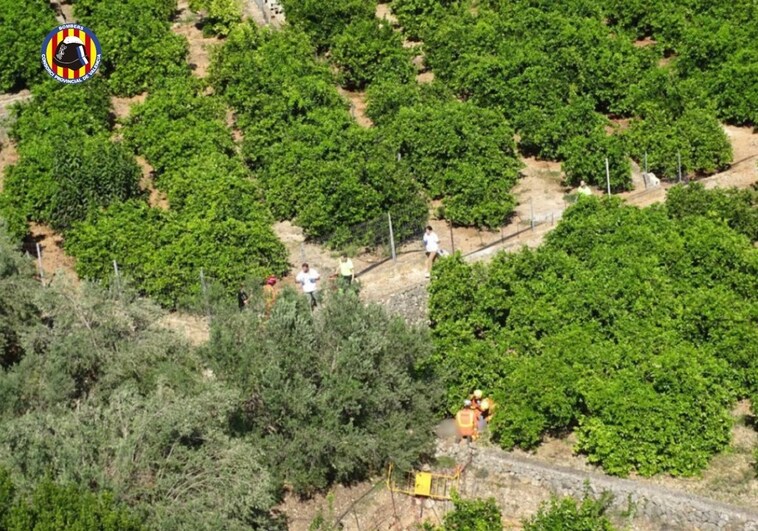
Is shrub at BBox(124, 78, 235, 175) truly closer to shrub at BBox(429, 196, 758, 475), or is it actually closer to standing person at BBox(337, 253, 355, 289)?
standing person at BBox(337, 253, 355, 289)

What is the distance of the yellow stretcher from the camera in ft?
91.0

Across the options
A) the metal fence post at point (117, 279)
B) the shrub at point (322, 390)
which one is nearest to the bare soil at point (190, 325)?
the metal fence post at point (117, 279)

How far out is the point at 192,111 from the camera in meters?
38.3

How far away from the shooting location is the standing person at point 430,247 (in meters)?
32.4

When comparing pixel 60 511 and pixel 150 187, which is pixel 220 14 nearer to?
pixel 150 187

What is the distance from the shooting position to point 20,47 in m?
40.7

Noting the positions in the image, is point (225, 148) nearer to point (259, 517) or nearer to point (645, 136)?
point (645, 136)

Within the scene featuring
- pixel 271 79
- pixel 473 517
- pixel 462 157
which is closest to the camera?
pixel 473 517

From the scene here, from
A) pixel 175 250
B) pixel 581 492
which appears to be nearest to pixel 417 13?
pixel 175 250

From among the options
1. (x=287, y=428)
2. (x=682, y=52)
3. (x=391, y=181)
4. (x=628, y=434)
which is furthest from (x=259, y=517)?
(x=682, y=52)

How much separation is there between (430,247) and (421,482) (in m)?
6.94

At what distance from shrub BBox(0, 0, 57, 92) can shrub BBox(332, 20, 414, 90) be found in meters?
9.74

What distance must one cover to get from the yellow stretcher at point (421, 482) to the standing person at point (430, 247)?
20.2 ft

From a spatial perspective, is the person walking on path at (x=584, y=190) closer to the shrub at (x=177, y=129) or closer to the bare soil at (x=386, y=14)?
the shrub at (x=177, y=129)
